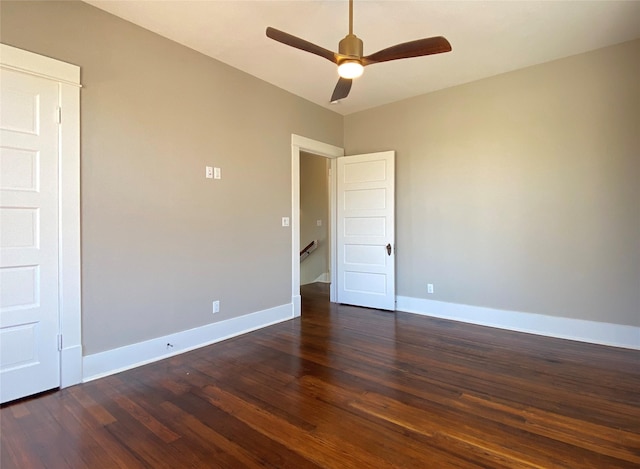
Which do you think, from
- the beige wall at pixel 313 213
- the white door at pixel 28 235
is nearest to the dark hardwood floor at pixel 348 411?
the white door at pixel 28 235

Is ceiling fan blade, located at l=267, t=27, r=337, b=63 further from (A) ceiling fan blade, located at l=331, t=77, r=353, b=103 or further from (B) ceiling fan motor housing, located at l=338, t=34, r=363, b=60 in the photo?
(A) ceiling fan blade, located at l=331, t=77, r=353, b=103

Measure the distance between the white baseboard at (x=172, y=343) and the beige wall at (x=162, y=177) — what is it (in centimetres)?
7

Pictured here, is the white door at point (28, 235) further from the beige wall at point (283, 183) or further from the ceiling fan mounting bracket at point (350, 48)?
the ceiling fan mounting bracket at point (350, 48)

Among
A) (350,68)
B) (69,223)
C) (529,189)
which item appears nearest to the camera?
(350,68)

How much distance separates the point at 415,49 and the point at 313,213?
501 centimetres

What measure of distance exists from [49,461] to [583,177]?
4.80 meters

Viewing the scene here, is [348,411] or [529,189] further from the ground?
[529,189]

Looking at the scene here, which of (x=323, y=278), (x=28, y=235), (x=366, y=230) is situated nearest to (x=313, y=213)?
(x=323, y=278)

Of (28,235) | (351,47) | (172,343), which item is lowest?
(172,343)

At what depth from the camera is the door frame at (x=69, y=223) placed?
247 cm

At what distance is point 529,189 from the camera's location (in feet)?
12.4

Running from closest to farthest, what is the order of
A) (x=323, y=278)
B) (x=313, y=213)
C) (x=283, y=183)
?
(x=283, y=183), (x=313, y=213), (x=323, y=278)

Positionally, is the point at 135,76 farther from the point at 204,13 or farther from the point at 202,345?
the point at 202,345

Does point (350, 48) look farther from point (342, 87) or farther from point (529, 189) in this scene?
point (529, 189)
